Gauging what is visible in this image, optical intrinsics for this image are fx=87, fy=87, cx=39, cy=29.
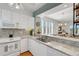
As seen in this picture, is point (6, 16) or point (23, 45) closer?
point (6, 16)

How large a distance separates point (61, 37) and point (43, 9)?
1078 mm

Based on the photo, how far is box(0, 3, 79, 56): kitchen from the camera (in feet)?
5.31

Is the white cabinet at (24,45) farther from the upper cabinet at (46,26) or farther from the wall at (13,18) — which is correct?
the upper cabinet at (46,26)

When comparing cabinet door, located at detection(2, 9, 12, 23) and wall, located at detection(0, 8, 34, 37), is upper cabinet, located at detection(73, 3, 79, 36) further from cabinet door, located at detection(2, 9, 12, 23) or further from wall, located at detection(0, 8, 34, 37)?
cabinet door, located at detection(2, 9, 12, 23)

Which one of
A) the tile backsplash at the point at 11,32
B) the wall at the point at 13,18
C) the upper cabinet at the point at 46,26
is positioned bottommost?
the tile backsplash at the point at 11,32

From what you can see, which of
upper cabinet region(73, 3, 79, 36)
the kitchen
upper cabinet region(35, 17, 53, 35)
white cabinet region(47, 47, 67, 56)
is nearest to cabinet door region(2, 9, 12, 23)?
the kitchen

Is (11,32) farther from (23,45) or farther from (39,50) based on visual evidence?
(39,50)

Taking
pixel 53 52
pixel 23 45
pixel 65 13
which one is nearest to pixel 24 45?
pixel 23 45

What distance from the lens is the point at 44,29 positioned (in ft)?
7.39

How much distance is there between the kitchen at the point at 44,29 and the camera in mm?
1617

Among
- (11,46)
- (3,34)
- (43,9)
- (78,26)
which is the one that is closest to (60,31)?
(78,26)

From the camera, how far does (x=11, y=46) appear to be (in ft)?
8.11

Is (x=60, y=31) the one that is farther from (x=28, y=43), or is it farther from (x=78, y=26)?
(x=28, y=43)

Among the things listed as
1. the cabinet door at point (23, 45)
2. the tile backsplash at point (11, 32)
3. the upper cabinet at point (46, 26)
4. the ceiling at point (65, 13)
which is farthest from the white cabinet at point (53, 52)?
the tile backsplash at point (11, 32)
